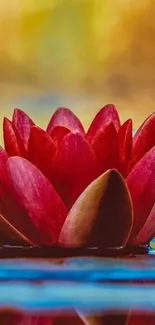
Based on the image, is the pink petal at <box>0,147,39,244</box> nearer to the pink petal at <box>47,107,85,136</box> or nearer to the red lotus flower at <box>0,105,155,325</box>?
the red lotus flower at <box>0,105,155,325</box>

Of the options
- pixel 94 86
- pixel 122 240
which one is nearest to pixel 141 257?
pixel 122 240

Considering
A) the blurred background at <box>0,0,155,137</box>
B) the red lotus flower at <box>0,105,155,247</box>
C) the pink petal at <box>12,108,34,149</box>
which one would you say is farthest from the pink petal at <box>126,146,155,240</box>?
the blurred background at <box>0,0,155,137</box>

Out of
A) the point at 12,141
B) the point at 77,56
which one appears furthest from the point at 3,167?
the point at 77,56

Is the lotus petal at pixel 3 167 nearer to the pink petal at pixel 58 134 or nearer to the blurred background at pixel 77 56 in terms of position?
the pink petal at pixel 58 134

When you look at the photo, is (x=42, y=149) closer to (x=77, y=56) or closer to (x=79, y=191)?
(x=79, y=191)

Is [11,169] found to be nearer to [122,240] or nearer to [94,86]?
[122,240]

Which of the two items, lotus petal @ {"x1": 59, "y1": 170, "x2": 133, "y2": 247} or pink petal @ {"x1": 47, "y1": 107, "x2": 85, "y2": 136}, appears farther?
pink petal @ {"x1": 47, "y1": 107, "x2": 85, "y2": 136}

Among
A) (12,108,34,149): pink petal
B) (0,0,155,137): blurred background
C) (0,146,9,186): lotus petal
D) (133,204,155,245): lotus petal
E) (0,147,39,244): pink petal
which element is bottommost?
(133,204,155,245): lotus petal

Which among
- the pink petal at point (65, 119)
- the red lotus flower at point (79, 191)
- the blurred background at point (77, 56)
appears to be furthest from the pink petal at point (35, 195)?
the blurred background at point (77, 56)
